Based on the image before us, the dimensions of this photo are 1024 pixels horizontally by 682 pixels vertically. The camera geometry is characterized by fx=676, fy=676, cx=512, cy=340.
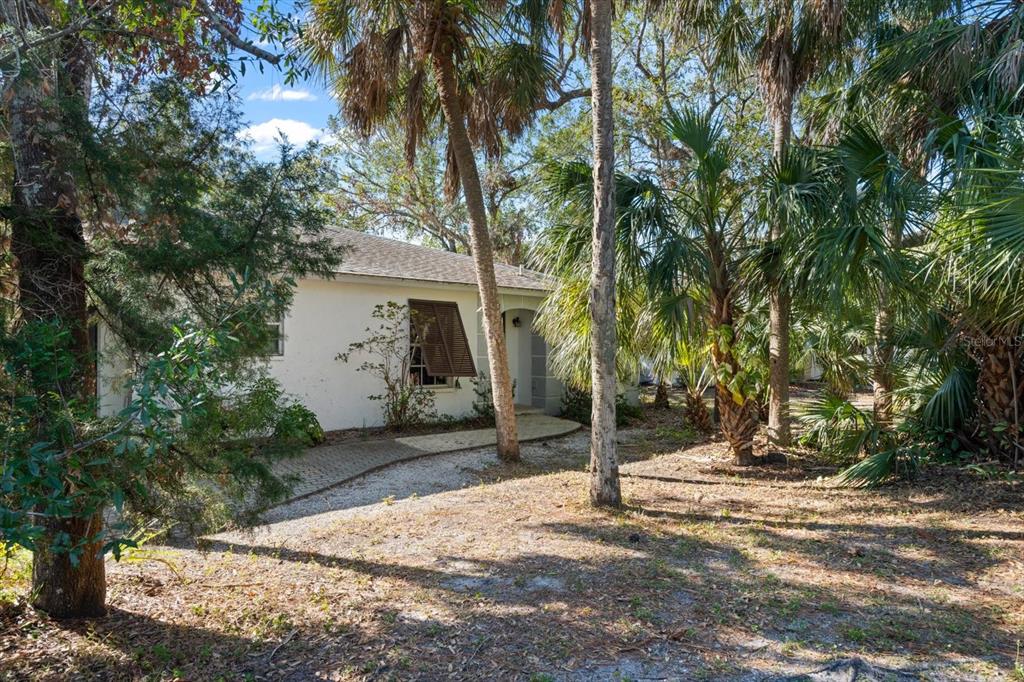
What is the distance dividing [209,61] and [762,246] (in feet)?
22.2

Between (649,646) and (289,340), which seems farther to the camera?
(289,340)

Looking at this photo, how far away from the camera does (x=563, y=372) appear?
33.0 ft

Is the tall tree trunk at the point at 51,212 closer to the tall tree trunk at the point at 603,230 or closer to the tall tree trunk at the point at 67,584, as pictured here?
the tall tree trunk at the point at 67,584

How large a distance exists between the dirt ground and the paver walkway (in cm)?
137

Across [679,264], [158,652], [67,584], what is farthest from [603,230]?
[67,584]

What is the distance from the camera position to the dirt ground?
157 inches

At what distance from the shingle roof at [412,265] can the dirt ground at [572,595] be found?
5.94m

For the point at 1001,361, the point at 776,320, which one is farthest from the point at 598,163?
the point at 1001,361

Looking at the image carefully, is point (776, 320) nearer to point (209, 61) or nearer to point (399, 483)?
point (399, 483)

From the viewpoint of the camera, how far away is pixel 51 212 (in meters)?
3.95

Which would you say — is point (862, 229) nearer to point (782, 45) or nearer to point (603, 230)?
point (603, 230)

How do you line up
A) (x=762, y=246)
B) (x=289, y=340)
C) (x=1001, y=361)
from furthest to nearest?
(x=289, y=340), (x=762, y=246), (x=1001, y=361)

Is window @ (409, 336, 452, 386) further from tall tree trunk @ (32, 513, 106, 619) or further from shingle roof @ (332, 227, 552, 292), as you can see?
tall tree trunk @ (32, 513, 106, 619)

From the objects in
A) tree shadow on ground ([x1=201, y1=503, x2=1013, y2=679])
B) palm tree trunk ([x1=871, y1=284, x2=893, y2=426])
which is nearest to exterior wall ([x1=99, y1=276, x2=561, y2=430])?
tree shadow on ground ([x1=201, y1=503, x2=1013, y2=679])
